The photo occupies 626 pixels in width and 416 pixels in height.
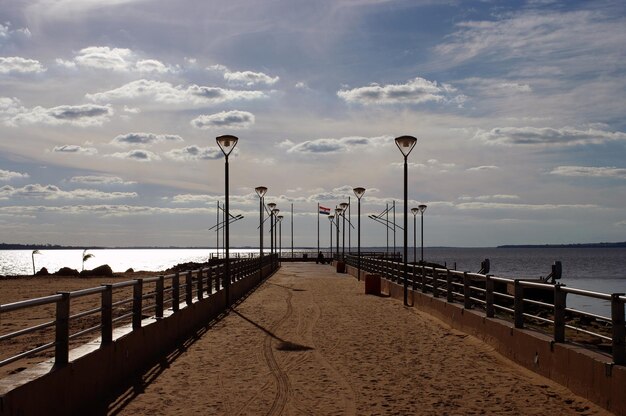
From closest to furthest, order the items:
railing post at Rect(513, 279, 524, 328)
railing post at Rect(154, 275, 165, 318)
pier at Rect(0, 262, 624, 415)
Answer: pier at Rect(0, 262, 624, 415), railing post at Rect(513, 279, 524, 328), railing post at Rect(154, 275, 165, 318)

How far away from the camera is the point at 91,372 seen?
29.3 feet

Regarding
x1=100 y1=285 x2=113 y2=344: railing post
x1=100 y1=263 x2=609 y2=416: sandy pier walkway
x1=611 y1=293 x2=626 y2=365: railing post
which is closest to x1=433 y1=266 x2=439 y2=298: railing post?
x1=100 y1=263 x2=609 y2=416: sandy pier walkway

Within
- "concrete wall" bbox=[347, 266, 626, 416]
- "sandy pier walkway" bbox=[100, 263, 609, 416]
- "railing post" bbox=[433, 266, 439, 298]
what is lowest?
"sandy pier walkway" bbox=[100, 263, 609, 416]

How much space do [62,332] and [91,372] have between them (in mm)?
1113

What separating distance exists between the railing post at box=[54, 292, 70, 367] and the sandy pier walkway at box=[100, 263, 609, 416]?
104 cm

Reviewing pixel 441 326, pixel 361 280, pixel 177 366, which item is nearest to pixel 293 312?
pixel 441 326

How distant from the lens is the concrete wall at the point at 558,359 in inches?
331

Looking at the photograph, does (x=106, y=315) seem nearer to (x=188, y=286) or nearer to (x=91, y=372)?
(x=91, y=372)

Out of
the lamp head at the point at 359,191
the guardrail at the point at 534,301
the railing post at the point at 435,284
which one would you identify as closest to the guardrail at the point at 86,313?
the guardrail at the point at 534,301

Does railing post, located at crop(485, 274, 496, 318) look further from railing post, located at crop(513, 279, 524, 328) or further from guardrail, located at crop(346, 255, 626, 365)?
railing post, located at crop(513, 279, 524, 328)

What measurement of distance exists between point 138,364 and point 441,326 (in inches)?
346

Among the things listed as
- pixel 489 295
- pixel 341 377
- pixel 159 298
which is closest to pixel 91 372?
pixel 341 377

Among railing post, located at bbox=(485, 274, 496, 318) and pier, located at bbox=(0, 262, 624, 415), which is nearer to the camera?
pier, located at bbox=(0, 262, 624, 415)

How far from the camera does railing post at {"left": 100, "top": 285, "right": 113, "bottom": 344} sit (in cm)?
977
